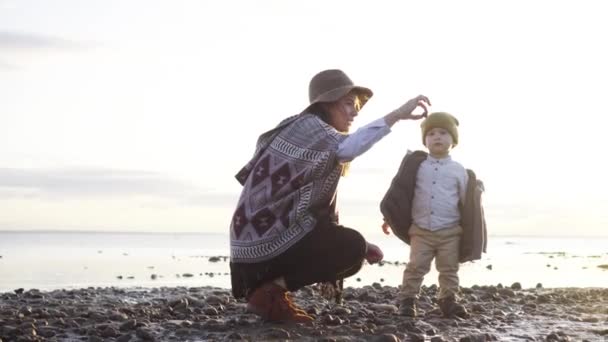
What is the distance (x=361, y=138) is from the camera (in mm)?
7039

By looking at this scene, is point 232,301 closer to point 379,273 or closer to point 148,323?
point 148,323

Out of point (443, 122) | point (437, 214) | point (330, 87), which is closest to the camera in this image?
point (330, 87)

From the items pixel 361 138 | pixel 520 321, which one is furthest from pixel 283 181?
pixel 520 321

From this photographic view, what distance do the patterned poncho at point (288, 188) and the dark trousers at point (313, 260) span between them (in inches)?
3.1

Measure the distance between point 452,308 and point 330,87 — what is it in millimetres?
2578

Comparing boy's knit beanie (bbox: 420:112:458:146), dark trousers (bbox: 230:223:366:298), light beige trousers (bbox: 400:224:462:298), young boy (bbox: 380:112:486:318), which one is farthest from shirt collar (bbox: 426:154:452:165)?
dark trousers (bbox: 230:223:366:298)

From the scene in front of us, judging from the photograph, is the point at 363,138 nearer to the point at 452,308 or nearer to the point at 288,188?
the point at 288,188

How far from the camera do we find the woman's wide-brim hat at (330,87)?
7.64 metres

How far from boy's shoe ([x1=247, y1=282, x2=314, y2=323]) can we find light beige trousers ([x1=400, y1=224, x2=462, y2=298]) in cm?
157

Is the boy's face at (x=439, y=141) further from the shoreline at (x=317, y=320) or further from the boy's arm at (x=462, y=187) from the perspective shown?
Answer: the shoreline at (x=317, y=320)

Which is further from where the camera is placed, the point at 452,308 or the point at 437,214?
the point at 437,214

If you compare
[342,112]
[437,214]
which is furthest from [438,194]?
[342,112]

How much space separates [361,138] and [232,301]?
3675 mm

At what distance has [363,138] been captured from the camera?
7.03m
